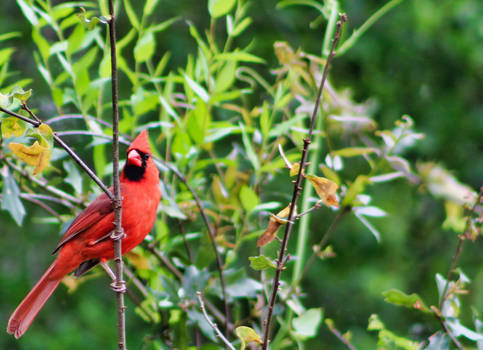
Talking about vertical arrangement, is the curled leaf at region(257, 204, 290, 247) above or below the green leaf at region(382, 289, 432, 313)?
above

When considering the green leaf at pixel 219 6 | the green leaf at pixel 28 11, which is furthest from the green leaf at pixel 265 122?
the green leaf at pixel 28 11

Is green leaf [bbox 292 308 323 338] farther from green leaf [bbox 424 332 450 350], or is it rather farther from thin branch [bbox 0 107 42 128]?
thin branch [bbox 0 107 42 128]

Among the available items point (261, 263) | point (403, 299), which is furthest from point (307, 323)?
point (261, 263)

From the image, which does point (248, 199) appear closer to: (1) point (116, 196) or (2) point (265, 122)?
(2) point (265, 122)

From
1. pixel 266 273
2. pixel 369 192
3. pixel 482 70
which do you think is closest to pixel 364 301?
pixel 369 192

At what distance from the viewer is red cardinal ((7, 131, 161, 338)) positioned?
1490 millimetres

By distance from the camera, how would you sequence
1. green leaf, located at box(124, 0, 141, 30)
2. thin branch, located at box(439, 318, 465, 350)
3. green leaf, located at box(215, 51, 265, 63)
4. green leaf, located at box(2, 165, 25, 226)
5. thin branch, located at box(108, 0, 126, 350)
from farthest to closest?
green leaf, located at box(124, 0, 141, 30) → green leaf, located at box(215, 51, 265, 63) → green leaf, located at box(2, 165, 25, 226) → thin branch, located at box(439, 318, 465, 350) → thin branch, located at box(108, 0, 126, 350)

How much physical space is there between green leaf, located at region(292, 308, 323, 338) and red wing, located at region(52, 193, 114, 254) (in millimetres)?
512

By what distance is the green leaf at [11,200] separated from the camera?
4.72 feet

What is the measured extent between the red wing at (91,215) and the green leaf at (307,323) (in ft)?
1.68

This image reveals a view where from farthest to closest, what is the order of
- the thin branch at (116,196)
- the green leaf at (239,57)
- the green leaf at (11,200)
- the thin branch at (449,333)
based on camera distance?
1. the green leaf at (239,57)
2. the green leaf at (11,200)
3. the thin branch at (449,333)
4. the thin branch at (116,196)

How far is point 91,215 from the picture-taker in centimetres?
157

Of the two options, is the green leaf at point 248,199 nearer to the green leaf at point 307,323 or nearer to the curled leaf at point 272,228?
the green leaf at point 307,323

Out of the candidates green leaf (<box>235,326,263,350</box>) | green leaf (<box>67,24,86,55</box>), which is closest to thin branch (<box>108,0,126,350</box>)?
green leaf (<box>235,326,263,350</box>)
